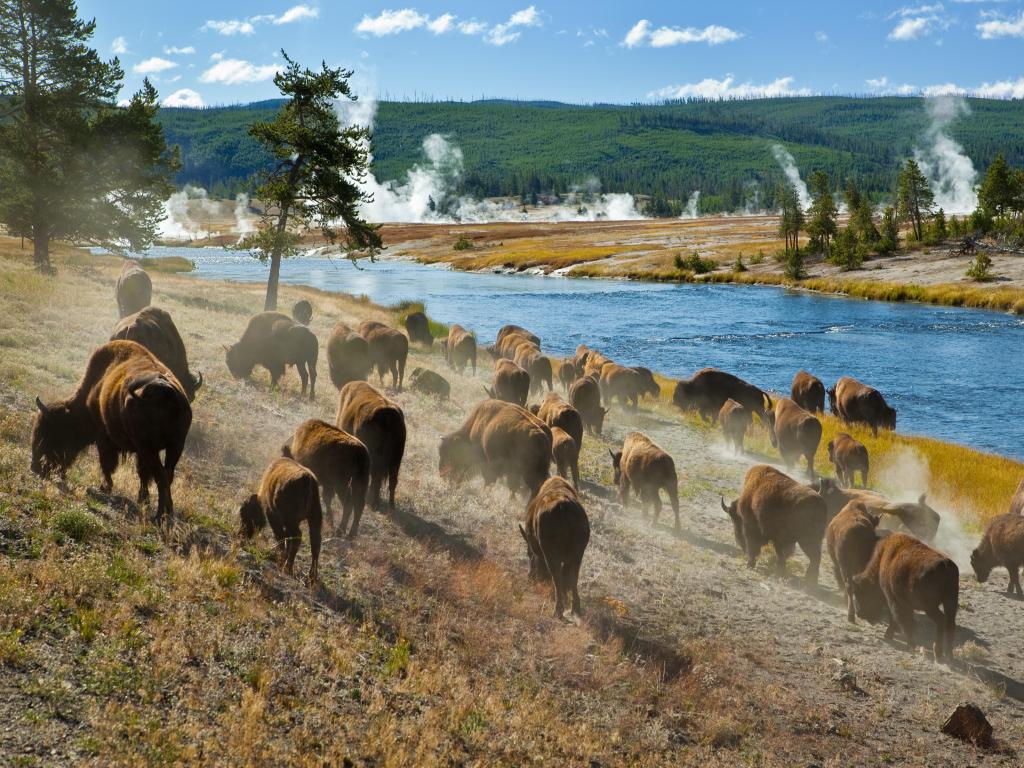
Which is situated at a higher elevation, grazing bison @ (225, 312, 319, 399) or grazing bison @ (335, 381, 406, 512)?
grazing bison @ (225, 312, 319, 399)

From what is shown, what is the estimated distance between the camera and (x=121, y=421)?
8141 mm

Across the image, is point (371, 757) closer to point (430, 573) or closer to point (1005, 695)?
point (430, 573)

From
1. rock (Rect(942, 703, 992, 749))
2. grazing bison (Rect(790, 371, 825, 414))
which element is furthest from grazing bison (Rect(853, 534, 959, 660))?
grazing bison (Rect(790, 371, 825, 414))

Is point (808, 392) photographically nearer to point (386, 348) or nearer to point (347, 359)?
point (386, 348)

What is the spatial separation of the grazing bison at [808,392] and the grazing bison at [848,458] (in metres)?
6.03

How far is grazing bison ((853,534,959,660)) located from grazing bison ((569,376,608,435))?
30.5 ft

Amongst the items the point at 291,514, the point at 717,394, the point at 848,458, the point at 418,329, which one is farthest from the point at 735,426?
the point at 418,329

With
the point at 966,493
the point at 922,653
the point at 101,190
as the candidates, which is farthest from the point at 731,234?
the point at 922,653

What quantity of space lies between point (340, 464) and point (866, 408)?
16.2 meters

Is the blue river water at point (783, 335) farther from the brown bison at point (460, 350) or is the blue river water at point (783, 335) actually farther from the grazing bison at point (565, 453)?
the grazing bison at point (565, 453)

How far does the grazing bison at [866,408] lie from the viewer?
68.2 ft

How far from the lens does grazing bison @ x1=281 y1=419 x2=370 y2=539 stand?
29.3ft

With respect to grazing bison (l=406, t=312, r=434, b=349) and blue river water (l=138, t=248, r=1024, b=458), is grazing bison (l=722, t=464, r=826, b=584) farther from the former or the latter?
grazing bison (l=406, t=312, r=434, b=349)

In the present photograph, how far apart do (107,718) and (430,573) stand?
3955 mm
